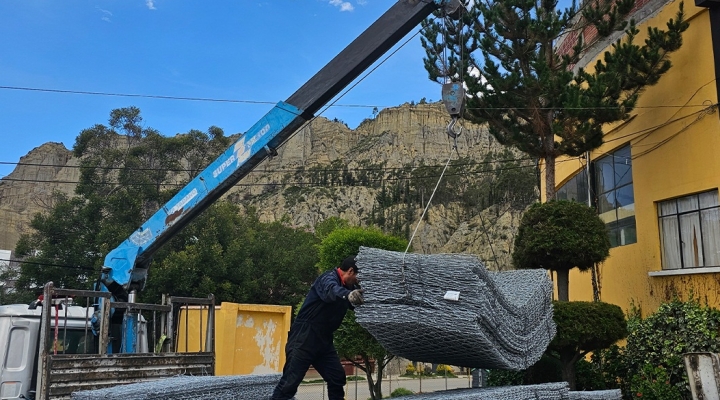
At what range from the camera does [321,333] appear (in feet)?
16.0

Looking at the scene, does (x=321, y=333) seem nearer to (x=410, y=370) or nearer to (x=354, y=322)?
(x=354, y=322)

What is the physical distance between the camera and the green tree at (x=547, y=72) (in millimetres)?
10703

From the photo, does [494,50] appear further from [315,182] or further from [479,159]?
[315,182]

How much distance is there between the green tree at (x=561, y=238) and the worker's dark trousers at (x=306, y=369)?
224 inches

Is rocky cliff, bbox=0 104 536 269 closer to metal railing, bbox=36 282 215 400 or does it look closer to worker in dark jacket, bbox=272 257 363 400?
metal railing, bbox=36 282 215 400

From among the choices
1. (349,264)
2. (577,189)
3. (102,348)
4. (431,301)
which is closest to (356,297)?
(349,264)

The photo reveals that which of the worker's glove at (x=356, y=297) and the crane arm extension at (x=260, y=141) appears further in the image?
the crane arm extension at (x=260, y=141)

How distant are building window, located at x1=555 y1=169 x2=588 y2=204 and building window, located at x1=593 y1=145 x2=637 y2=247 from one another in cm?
71

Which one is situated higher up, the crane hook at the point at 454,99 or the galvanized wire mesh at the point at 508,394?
the crane hook at the point at 454,99

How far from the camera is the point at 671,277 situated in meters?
10.8

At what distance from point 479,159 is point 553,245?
219 ft

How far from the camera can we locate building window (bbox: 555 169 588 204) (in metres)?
15.0

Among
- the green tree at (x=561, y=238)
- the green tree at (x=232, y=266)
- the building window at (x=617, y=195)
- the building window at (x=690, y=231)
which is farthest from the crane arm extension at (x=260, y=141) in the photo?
the green tree at (x=232, y=266)

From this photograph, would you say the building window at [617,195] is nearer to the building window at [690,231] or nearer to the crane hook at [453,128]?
the building window at [690,231]
